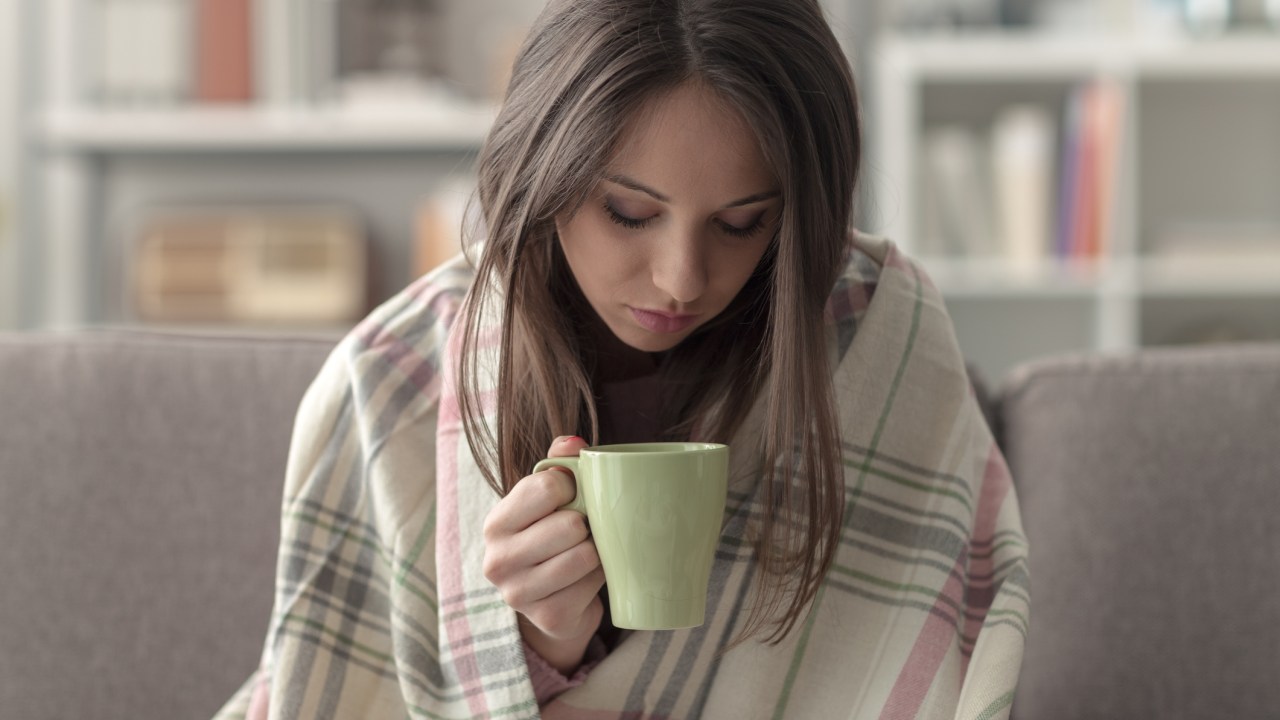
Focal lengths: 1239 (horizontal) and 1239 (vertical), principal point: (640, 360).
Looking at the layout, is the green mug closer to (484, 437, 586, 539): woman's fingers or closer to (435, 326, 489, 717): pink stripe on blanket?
(484, 437, 586, 539): woman's fingers

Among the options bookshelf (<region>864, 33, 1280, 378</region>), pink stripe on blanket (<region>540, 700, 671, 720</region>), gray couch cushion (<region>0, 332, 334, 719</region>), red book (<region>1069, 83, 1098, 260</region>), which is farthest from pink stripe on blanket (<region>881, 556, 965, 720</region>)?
red book (<region>1069, 83, 1098, 260</region>)

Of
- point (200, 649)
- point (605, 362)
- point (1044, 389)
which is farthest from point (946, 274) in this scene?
point (200, 649)

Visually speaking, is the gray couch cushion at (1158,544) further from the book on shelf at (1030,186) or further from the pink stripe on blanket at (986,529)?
the book on shelf at (1030,186)

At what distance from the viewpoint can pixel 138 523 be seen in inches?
47.3

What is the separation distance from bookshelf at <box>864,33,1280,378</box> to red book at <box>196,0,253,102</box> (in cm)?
128

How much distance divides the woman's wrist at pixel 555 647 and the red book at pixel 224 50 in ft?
6.27

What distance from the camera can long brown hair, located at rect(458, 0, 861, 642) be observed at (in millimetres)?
798

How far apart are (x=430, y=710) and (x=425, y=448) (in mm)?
208

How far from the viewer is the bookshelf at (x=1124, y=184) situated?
94.0 inches

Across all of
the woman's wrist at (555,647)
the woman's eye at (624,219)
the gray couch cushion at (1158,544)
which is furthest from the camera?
the gray couch cushion at (1158,544)

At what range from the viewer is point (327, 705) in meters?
0.99

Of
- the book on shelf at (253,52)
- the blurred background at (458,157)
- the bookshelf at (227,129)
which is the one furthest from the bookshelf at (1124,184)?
the book on shelf at (253,52)

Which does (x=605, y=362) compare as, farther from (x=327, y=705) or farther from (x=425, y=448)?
(x=327, y=705)

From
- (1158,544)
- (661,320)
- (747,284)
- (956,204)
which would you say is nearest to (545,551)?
(661,320)
